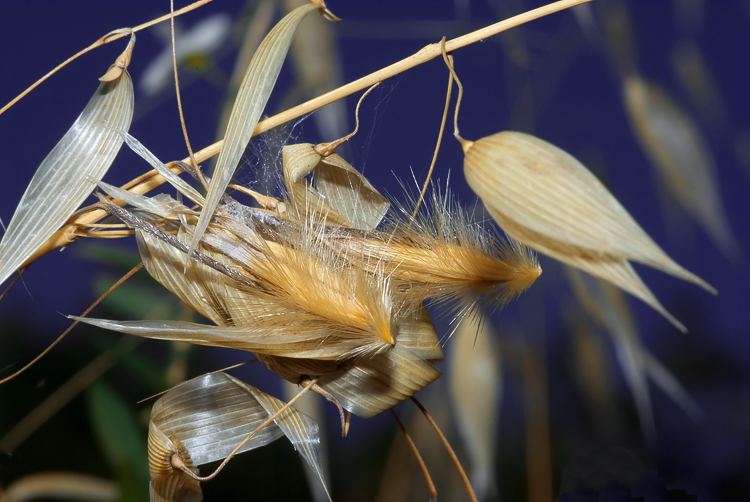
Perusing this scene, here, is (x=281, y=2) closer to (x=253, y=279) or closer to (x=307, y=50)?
(x=307, y=50)

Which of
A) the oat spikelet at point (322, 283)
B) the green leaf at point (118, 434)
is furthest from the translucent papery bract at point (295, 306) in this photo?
the green leaf at point (118, 434)

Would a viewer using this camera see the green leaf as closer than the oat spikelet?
No

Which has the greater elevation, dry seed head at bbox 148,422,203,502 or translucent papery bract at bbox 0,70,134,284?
translucent papery bract at bbox 0,70,134,284

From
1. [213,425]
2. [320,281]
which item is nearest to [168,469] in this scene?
[213,425]

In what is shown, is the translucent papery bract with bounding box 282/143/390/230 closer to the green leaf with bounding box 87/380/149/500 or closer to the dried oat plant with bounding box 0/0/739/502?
the dried oat plant with bounding box 0/0/739/502

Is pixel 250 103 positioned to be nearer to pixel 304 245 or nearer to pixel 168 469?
pixel 304 245

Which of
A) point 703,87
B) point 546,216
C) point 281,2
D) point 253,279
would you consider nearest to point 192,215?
point 253,279

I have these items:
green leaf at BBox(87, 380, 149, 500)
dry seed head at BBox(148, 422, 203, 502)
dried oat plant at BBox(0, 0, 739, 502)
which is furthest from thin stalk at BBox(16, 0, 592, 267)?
green leaf at BBox(87, 380, 149, 500)
